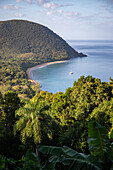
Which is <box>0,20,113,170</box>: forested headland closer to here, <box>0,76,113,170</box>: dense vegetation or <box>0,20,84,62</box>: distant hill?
<box>0,76,113,170</box>: dense vegetation

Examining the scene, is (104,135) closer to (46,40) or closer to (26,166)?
(26,166)

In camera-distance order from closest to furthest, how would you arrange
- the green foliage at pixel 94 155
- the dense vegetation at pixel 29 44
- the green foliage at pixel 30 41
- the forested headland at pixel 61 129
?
the green foliage at pixel 94 155 < the forested headland at pixel 61 129 < the dense vegetation at pixel 29 44 < the green foliage at pixel 30 41

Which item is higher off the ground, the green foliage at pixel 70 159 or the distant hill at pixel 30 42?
the distant hill at pixel 30 42

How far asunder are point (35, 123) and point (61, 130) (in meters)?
2.49

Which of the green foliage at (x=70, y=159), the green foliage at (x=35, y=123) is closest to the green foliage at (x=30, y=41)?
the green foliage at (x=35, y=123)

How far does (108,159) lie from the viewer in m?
3.52

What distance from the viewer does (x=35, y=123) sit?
668 centimetres

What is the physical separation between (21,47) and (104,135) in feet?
302

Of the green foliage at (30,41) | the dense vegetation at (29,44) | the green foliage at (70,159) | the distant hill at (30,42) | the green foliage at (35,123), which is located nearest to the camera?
the green foliage at (70,159)

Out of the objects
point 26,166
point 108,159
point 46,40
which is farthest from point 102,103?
point 46,40

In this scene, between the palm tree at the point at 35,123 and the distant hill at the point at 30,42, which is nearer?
the palm tree at the point at 35,123

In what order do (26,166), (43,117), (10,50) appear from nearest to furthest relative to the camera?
1. (26,166)
2. (43,117)
3. (10,50)

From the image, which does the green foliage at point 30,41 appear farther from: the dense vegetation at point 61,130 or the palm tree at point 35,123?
the palm tree at point 35,123

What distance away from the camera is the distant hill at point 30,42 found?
286 ft
